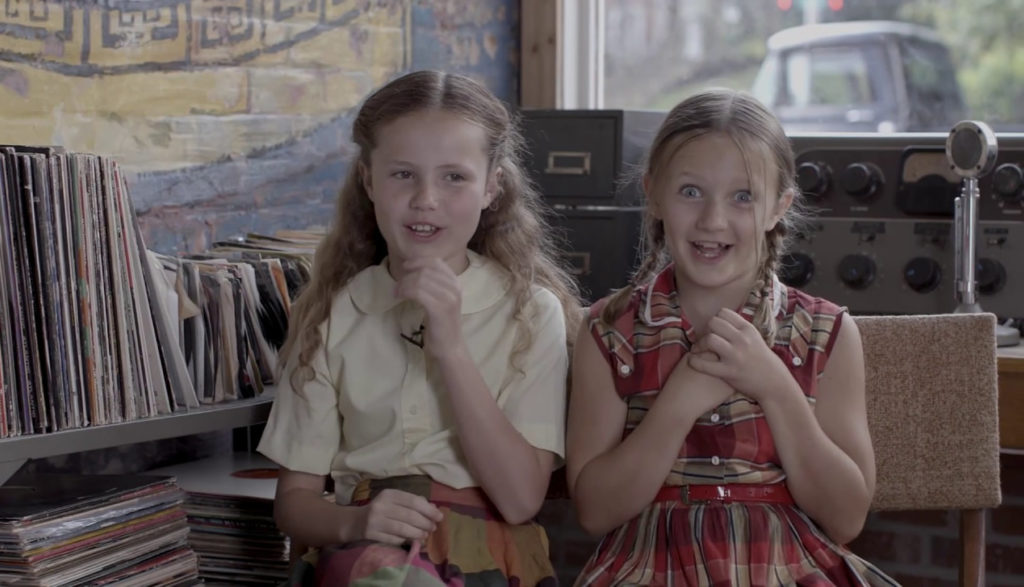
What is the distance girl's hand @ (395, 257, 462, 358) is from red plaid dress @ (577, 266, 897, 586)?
0.19 metres

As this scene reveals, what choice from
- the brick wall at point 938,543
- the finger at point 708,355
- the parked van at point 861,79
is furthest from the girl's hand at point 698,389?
the parked van at point 861,79

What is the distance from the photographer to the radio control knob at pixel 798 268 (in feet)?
7.33

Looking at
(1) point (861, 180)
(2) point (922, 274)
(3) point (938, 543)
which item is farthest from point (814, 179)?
(3) point (938, 543)

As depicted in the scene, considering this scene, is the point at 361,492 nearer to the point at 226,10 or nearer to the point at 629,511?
the point at 629,511

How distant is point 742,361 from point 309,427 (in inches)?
21.3

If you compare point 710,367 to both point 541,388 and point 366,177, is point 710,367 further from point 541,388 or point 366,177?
point 366,177

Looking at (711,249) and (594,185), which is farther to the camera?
(594,185)

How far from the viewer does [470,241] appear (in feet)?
5.78

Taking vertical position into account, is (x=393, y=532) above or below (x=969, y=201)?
below

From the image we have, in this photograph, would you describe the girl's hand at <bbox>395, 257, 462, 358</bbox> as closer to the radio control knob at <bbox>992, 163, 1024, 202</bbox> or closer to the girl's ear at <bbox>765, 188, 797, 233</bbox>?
the girl's ear at <bbox>765, 188, 797, 233</bbox>

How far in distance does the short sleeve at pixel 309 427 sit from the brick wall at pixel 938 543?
1.01 metres

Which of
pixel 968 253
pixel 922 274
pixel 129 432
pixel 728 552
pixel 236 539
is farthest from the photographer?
pixel 922 274

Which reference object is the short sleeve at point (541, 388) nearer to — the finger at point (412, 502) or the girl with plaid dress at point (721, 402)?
the girl with plaid dress at point (721, 402)

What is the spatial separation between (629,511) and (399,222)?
0.44 meters
